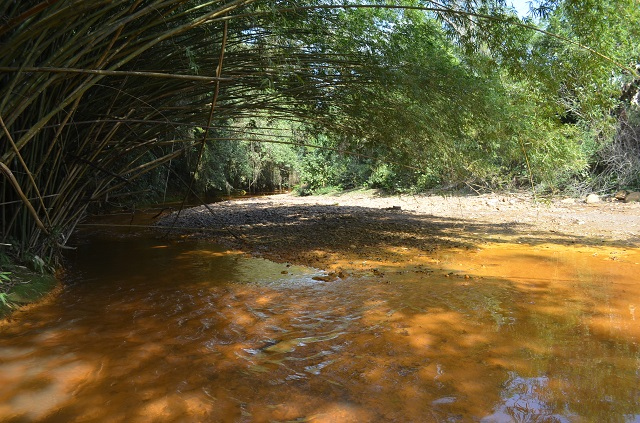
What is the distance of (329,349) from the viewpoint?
259 cm

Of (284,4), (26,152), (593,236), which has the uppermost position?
(284,4)

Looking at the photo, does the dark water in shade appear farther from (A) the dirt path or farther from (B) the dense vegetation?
(A) the dirt path

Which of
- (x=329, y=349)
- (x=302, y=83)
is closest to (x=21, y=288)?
(x=329, y=349)

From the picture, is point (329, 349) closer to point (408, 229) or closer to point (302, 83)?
point (302, 83)

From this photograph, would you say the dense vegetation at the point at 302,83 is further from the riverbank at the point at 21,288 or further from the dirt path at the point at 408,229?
the dirt path at the point at 408,229

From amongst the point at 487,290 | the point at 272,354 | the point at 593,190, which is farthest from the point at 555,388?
the point at 593,190

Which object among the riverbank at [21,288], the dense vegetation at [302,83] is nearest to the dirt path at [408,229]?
the dense vegetation at [302,83]

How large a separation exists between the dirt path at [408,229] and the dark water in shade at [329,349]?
1.21 meters

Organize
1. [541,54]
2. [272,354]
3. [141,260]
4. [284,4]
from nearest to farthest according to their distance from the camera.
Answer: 1. [272,354]
2. [284,4]
3. [541,54]
4. [141,260]

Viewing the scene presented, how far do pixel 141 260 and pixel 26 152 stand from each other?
5.81ft

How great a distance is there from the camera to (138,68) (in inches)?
177

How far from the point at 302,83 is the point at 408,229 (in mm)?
3854

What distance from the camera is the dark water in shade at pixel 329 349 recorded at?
1.95 metres

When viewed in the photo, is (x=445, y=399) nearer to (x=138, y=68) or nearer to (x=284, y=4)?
(x=284, y=4)
